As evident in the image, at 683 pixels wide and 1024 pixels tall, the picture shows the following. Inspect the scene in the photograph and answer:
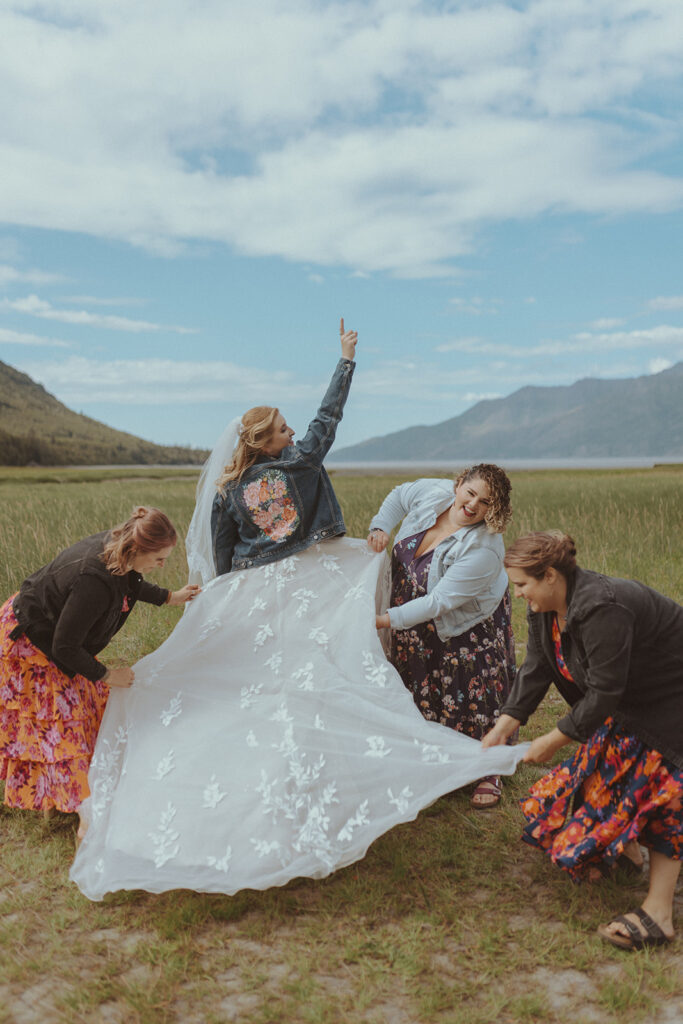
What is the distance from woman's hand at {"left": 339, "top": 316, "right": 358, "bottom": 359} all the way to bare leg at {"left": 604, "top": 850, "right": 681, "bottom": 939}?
2.94 m

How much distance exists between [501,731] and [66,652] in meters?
2.20

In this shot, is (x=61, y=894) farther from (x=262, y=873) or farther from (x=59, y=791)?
(x=262, y=873)

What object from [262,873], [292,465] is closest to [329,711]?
[262,873]

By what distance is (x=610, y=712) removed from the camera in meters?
3.11

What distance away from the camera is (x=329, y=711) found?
367cm

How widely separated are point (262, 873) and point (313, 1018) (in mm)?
604

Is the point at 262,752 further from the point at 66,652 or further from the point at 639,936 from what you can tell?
the point at 639,936

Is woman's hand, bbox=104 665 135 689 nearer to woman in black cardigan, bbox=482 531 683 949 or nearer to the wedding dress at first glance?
the wedding dress

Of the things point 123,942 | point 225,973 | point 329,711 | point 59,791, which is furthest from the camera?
point 59,791

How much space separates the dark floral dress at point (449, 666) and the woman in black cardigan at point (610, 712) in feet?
3.75

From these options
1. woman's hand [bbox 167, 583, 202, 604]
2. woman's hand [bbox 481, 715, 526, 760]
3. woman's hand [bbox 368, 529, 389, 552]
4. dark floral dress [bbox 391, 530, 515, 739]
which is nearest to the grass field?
dark floral dress [bbox 391, 530, 515, 739]

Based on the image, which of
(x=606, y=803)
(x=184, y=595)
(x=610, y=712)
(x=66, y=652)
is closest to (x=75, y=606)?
(x=66, y=652)

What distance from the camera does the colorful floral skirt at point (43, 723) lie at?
13.7 ft

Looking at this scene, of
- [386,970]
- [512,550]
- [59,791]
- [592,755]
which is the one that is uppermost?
[512,550]
